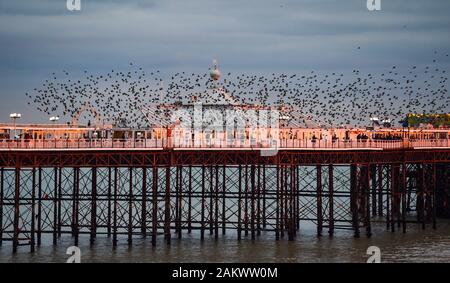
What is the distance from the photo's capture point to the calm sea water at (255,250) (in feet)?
256

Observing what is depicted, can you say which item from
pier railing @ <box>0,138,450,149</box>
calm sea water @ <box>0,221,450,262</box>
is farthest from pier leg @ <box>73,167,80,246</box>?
pier railing @ <box>0,138,450,149</box>

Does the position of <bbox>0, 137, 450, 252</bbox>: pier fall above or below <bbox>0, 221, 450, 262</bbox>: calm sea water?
above

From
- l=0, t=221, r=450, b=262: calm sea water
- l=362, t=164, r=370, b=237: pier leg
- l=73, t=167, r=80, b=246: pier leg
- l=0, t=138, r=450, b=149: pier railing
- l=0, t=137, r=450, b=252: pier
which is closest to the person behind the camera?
l=0, t=221, r=450, b=262: calm sea water

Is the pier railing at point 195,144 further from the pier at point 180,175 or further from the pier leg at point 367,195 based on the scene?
the pier leg at point 367,195

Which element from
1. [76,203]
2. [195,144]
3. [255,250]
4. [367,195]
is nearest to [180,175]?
[195,144]

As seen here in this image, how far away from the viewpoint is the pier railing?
7949 cm

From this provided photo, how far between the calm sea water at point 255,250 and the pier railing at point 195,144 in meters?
7.47

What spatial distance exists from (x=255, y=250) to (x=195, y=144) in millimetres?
9412

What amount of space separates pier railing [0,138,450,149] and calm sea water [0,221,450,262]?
7.47 m

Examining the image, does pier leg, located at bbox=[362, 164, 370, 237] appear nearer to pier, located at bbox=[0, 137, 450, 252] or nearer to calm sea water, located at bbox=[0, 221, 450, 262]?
pier, located at bbox=[0, 137, 450, 252]

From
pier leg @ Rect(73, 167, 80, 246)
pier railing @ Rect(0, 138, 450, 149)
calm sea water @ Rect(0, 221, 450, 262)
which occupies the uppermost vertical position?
pier railing @ Rect(0, 138, 450, 149)
